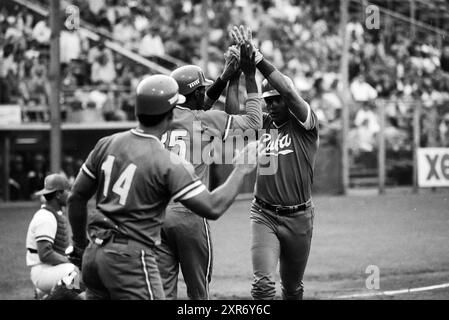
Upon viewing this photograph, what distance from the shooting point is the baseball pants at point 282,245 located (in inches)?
265

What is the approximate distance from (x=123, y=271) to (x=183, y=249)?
4.70ft

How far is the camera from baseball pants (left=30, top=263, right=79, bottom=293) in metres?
7.39

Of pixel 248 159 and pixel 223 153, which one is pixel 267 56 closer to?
pixel 223 153

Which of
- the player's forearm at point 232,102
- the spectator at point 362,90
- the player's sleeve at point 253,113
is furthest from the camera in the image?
the spectator at point 362,90

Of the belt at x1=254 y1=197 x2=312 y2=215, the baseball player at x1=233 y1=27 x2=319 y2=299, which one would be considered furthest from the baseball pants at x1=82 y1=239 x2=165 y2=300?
→ the belt at x1=254 y1=197 x2=312 y2=215

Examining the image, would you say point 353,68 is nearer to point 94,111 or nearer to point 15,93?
point 94,111

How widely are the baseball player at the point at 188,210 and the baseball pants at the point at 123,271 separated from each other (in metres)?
1.25

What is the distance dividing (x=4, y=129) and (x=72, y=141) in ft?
4.97

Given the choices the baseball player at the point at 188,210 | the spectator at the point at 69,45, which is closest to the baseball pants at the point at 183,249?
the baseball player at the point at 188,210

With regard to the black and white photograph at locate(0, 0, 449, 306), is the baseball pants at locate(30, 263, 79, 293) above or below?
below

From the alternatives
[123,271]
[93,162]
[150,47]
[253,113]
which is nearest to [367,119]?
[150,47]

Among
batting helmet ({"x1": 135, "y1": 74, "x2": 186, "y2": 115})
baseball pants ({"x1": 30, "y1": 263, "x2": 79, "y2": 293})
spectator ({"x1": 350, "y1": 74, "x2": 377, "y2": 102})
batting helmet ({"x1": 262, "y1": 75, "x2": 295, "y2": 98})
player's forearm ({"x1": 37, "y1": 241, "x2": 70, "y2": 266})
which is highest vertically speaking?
spectator ({"x1": 350, "y1": 74, "x2": 377, "y2": 102})

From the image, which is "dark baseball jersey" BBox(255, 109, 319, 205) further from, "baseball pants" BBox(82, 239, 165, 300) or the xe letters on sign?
the xe letters on sign

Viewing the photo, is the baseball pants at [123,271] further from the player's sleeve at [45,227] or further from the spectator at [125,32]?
the spectator at [125,32]
